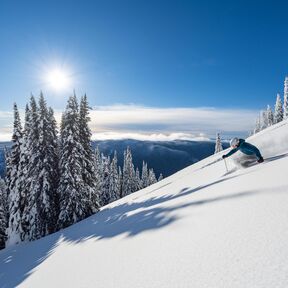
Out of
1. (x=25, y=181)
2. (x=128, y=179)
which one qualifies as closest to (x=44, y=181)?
(x=25, y=181)

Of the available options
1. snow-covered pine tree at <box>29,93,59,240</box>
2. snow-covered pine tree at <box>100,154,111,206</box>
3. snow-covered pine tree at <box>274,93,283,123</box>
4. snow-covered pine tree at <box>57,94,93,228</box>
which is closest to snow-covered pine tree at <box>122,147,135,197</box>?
snow-covered pine tree at <box>100,154,111,206</box>

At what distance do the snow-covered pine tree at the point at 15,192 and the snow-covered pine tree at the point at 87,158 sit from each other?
7957 mm

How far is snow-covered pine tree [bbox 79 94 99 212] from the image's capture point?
27.4 m

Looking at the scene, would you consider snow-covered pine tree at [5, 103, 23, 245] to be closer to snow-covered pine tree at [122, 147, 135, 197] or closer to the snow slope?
the snow slope

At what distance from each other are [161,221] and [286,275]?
3744 millimetres

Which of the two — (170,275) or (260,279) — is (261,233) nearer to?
(260,279)

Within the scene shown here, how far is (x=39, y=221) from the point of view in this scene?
25766 millimetres

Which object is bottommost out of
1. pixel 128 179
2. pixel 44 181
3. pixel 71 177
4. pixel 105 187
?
pixel 128 179

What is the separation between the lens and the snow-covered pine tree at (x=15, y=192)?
Result: 90.6 ft

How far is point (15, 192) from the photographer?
93.6 ft

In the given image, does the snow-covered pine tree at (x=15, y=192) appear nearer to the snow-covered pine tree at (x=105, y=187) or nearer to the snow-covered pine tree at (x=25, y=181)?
the snow-covered pine tree at (x=25, y=181)

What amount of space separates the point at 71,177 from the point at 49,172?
10.2ft

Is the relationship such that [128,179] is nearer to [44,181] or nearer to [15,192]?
[15,192]

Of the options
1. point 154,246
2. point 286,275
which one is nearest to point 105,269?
point 154,246
